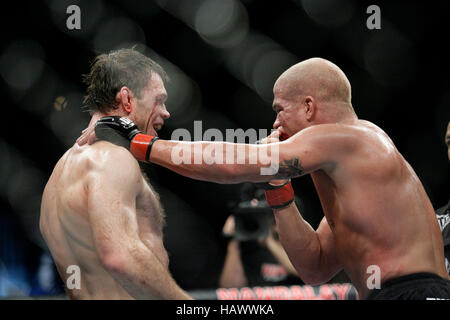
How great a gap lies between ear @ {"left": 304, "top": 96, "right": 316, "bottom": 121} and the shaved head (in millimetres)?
19

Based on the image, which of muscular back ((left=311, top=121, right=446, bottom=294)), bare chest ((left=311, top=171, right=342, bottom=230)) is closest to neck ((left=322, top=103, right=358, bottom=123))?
muscular back ((left=311, top=121, right=446, bottom=294))

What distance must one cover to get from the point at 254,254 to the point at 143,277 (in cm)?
253

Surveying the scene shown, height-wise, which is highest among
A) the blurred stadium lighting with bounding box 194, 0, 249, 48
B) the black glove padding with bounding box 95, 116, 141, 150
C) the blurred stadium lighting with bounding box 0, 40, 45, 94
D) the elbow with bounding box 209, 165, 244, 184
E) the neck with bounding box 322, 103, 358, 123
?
the blurred stadium lighting with bounding box 194, 0, 249, 48

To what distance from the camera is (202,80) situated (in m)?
5.35

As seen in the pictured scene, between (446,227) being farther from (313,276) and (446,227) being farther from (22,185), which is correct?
(22,185)

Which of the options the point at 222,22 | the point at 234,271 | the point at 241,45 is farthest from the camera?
the point at 241,45

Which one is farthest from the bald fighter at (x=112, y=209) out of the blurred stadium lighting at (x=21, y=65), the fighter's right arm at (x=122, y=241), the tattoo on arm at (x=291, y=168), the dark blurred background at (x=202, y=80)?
the blurred stadium lighting at (x=21, y=65)

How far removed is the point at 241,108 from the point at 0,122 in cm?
246

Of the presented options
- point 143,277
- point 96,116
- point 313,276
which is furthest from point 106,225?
Result: point 313,276

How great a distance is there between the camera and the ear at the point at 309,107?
77.2 inches

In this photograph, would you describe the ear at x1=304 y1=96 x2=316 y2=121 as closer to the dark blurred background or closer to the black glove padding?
the black glove padding

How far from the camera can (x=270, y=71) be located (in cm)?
523

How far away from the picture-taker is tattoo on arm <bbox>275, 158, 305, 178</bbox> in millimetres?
1768
